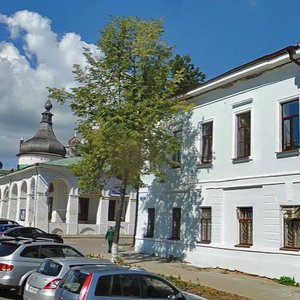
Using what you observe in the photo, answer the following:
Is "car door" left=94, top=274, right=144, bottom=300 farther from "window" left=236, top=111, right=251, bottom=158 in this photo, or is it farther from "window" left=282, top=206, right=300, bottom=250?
"window" left=236, top=111, right=251, bottom=158

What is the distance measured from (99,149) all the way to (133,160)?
1.62m

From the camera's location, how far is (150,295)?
27.5 ft

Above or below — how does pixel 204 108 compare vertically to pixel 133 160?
above

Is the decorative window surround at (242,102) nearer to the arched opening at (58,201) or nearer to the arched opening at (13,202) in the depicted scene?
the arched opening at (58,201)

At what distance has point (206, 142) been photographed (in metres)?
22.3

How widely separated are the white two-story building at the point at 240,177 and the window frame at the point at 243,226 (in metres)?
0.04

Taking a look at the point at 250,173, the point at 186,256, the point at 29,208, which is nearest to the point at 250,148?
the point at 250,173

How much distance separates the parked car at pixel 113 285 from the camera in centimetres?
805

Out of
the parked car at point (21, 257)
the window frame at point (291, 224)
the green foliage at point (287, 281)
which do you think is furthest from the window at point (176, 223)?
the parked car at point (21, 257)

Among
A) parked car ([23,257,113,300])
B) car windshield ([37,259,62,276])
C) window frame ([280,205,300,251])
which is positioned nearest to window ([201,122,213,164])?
window frame ([280,205,300,251])

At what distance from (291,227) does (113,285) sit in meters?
10.5

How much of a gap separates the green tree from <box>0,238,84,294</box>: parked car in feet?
20.9

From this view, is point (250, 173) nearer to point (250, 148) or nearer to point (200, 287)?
point (250, 148)

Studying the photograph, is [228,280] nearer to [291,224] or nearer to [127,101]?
[291,224]
